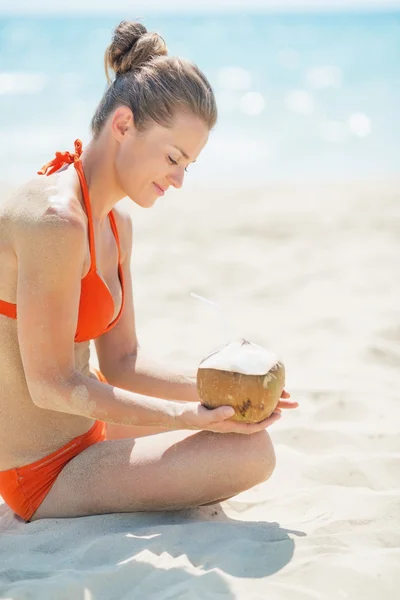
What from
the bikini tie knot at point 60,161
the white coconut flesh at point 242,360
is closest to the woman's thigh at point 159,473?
the white coconut flesh at point 242,360

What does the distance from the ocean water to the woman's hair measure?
7343 millimetres

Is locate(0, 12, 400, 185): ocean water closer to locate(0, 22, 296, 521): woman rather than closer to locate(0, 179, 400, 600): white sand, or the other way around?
locate(0, 179, 400, 600): white sand

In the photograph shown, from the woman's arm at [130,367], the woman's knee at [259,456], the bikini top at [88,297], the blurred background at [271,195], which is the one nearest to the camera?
the bikini top at [88,297]

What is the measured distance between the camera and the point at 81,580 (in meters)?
2.20

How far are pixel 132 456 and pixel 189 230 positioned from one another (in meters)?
4.45

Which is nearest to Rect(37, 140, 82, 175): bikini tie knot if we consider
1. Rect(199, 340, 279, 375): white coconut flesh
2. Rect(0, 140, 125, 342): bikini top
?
Rect(0, 140, 125, 342): bikini top

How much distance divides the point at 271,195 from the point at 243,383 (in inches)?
239

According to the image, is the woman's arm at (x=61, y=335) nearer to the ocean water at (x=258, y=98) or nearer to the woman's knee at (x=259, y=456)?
the woman's knee at (x=259, y=456)

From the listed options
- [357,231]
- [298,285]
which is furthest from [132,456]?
[357,231]

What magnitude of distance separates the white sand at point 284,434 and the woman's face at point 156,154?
1054 mm

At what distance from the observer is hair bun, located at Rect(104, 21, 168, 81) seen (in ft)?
8.50

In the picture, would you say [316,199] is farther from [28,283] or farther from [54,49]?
[54,49]

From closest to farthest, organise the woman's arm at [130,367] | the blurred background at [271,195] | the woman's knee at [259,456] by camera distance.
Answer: the woman's knee at [259,456] < the woman's arm at [130,367] < the blurred background at [271,195]

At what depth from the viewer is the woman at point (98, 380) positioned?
7.77 ft
